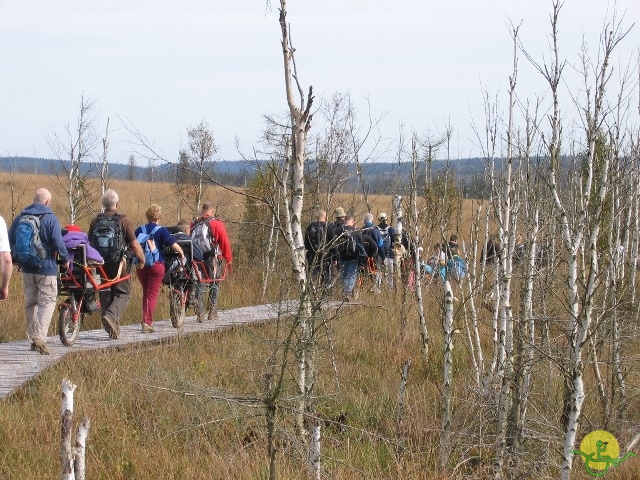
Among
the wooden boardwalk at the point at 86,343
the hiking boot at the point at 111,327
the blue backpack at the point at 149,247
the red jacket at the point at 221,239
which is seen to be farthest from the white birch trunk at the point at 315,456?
the red jacket at the point at 221,239

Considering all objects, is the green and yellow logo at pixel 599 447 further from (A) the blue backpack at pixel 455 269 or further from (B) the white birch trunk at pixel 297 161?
(A) the blue backpack at pixel 455 269

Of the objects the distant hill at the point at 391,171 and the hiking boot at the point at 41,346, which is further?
the hiking boot at the point at 41,346

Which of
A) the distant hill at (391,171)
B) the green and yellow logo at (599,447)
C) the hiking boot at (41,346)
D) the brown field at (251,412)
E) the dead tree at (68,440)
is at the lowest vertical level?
the brown field at (251,412)

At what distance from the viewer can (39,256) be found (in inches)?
355

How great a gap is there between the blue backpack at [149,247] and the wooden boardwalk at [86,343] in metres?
0.85

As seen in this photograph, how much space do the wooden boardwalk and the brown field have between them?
0.16 m

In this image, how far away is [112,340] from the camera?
1019 cm

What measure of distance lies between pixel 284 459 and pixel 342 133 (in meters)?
9.15

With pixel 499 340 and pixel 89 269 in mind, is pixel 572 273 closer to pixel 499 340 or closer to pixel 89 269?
pixel 499 340

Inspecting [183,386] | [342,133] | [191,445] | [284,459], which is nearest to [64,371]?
[183,386]

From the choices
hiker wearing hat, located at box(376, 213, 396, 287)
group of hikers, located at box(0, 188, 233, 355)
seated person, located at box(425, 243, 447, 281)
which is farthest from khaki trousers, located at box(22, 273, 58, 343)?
hiker wearing hat, located at box(376, 213, 396, 287)

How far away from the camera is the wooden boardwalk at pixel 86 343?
8086mm

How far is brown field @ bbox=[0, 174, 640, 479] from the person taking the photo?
19.9 feet

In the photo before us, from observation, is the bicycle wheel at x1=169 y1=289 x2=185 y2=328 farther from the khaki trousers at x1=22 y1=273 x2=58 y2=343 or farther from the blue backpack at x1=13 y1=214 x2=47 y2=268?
the blue backpack at x1=13 y1=214 x2=47 y2=268
